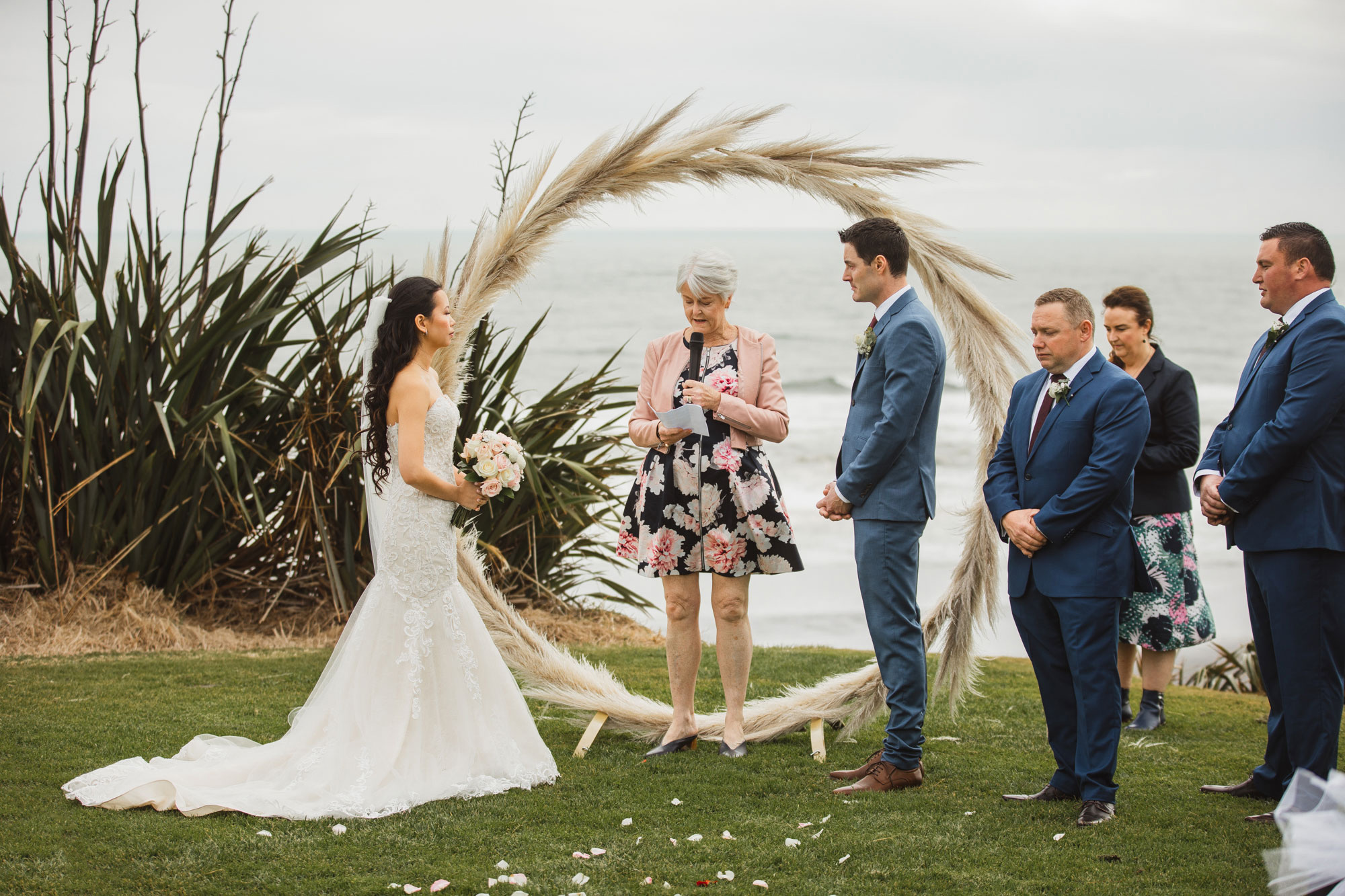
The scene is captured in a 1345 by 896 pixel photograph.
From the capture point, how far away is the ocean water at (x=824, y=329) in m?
10.1

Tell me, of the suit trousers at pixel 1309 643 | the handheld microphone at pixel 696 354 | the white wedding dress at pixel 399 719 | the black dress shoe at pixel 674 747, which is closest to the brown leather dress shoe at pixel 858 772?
the black dress shoe at pixel 674 747

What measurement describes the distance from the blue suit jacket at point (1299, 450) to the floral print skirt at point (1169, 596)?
51.6 inches

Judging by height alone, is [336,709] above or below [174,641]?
above

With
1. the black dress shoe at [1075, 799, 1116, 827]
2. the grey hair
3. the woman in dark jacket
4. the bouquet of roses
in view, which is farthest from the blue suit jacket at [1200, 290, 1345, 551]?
the bouquet of roses

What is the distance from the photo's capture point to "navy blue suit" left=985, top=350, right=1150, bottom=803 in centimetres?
307

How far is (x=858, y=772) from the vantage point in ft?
12.1

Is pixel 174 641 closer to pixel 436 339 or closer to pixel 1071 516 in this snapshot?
pixel 436 339

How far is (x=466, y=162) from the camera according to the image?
2886 cm

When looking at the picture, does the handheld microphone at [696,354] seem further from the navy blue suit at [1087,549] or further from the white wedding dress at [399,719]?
the navy blue suit at [1087,549]

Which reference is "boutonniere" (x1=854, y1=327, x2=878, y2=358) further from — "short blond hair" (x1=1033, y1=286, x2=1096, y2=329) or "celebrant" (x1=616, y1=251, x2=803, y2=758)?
"short blond hair" (x1=1033, y1=286, x2=1096, y2=329)

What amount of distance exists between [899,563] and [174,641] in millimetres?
4066

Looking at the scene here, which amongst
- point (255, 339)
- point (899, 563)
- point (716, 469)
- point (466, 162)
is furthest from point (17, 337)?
point (466, 162)

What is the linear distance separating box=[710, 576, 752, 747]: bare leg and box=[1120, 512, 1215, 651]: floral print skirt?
1672 millimetres

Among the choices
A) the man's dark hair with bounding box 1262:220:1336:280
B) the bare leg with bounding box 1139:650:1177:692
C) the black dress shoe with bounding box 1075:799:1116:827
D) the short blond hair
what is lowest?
the black dress shoe with bounding box 1075:799:1116:827
